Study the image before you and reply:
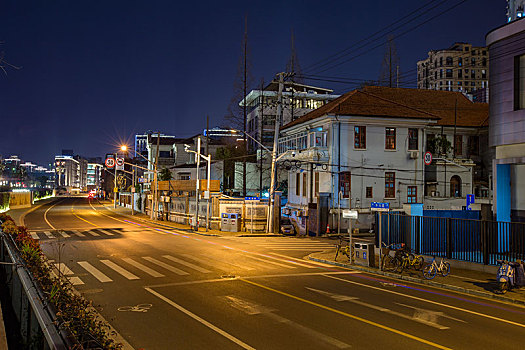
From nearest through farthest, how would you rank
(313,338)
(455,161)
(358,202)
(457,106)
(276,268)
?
(313,338)
(276,268)
(358,202)
(455,161)
(457,106)

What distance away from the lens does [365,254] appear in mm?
20281

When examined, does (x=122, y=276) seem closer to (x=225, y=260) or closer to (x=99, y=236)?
(x=225, y=260)

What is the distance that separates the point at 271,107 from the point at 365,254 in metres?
59.2

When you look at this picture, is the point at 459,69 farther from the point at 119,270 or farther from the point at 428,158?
the point at 119,270

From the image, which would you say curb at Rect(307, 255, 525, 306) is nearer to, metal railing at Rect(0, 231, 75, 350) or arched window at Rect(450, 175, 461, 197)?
metal railing at Rect(0, 231, 75, 350)

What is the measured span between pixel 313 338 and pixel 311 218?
29462 millimetres

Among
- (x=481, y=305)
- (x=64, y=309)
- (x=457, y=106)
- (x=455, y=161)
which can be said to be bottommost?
(x=481, y=305)

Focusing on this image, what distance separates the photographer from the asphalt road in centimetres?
947

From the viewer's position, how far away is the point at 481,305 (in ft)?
43.3

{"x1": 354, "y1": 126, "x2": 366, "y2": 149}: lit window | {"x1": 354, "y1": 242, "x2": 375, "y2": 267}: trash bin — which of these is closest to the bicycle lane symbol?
{"x1": 354, "y1": 242, "x2": 375, "y2": 267}: trash bin

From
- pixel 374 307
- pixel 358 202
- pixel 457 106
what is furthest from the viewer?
pixel 457 106

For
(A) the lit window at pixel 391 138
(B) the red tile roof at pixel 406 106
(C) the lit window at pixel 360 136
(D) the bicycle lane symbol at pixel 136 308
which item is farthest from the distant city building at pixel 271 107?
(D) the bicycle lane symbol at pixel 136 308

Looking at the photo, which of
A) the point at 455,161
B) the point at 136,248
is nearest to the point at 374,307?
the point at 136,248

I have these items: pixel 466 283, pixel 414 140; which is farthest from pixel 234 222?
pixel 466 283
